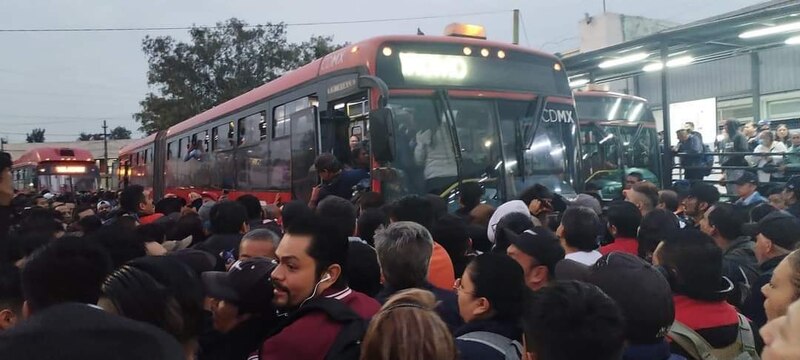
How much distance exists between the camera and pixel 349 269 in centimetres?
333

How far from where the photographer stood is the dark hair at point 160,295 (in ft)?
6.36

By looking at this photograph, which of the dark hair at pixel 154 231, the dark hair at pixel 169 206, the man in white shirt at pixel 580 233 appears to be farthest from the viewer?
the dark hair at pixel 169 206

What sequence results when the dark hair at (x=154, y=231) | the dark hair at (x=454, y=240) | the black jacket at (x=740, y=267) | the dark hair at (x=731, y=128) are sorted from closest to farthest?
1. the black jacket at (x=740, y=267)
2. the dark hair at (x=454, y=240)
3. the dark hair at (x=154, y=231)
4. the dark hair at (x=731, y=128)

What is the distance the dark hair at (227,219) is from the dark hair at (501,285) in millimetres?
2672

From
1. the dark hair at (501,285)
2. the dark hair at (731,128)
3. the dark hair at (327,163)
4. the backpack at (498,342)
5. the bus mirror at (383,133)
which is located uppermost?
the dark hair at (731,128)

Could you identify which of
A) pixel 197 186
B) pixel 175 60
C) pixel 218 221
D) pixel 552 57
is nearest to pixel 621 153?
pixel 552 57

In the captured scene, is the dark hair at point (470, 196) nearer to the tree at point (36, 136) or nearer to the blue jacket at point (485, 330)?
the blue jacket at point (485, 330)

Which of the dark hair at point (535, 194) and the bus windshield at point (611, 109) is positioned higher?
the bus windshield at point (611, 109)

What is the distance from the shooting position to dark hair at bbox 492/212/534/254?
4.39 meters

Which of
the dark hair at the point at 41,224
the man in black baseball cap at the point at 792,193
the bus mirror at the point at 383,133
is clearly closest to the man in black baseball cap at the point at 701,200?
the man in black baseball cap at the point at 792,193

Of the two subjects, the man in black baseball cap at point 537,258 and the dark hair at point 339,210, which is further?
the dark hair at point 339,210

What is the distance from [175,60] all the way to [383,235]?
86.1ft

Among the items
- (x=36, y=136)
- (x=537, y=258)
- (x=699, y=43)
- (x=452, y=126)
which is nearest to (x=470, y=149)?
(x=452, y=126)

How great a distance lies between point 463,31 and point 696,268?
535 cm
